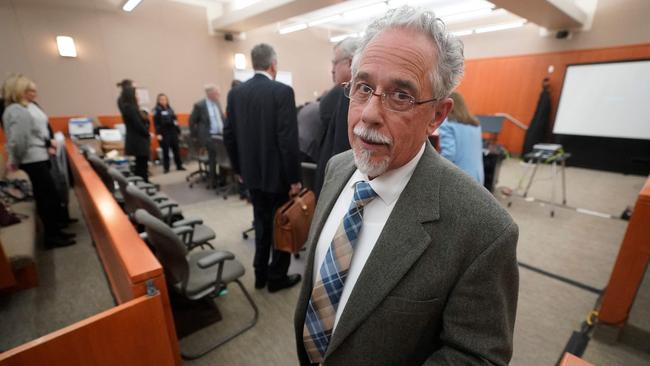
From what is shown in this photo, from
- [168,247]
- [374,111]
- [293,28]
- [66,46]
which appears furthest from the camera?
[293,28]

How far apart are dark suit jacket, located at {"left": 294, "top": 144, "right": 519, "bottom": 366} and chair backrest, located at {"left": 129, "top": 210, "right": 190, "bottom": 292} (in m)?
1.07

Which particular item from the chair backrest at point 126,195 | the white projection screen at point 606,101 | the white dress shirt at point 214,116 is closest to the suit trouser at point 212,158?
the white dress shirt at point 214,116

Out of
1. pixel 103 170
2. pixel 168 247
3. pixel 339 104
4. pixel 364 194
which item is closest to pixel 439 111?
pixel 364 194

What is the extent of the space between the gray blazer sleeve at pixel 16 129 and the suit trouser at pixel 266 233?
205 centimetres

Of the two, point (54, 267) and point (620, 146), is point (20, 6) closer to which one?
point (54, 267)

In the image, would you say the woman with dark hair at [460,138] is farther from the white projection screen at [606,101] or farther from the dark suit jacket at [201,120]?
the white projection screen at [606,101]

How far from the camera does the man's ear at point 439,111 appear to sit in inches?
28.7

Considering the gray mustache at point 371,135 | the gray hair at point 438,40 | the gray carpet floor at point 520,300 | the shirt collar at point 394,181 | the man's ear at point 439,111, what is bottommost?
the gray carpet floor at point 520,300

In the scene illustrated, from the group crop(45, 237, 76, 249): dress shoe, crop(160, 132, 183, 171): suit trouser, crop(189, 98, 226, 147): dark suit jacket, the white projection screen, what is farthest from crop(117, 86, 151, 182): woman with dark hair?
the white projection screen

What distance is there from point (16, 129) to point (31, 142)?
0.13 m

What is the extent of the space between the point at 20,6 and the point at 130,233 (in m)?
6.70

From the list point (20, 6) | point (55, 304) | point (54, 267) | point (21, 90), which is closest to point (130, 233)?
point (55, 304)

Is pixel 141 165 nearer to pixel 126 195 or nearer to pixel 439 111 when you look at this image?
pixel 126 195

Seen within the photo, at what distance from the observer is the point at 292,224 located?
1965mm
